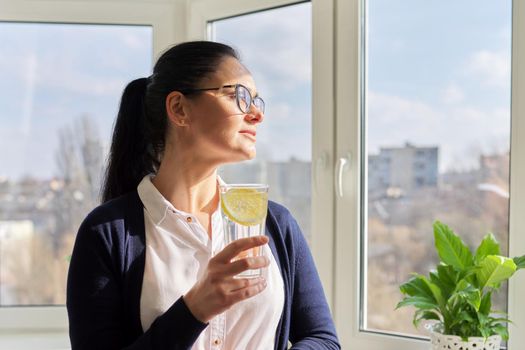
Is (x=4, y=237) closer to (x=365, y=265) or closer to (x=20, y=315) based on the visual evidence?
(x=20, y=315)

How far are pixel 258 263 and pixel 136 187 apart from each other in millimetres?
534

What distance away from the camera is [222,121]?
1.38 metres

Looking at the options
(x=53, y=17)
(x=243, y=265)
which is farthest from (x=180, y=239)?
(x=53, y=17)

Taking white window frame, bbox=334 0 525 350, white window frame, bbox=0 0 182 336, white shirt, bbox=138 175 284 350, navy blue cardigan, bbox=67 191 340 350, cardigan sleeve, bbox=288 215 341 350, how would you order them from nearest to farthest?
1. navy blue cardigan, bbox=67 191 340 350
2. white shirt, bbox=138 175 284 350
3. cardigan sleeve, bbox=288 215 341 350
4. white window frame, bbox=334 0 525 350
5. white window frame, bbox=0 0 182 336

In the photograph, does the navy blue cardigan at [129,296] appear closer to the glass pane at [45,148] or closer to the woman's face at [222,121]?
the woman's face at [222,121]

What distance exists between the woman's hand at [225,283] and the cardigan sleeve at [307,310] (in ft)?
1.01

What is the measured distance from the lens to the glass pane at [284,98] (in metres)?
2.40

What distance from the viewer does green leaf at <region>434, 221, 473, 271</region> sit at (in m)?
1.82

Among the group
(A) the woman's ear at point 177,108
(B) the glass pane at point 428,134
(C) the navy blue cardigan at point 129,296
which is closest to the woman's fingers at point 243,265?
(C) the navy blue cardigan at point 129,296

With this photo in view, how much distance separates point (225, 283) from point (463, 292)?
86 cm

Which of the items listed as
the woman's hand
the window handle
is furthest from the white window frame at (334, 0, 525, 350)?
the woman's hand

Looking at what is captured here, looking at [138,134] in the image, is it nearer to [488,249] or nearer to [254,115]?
[254,115]

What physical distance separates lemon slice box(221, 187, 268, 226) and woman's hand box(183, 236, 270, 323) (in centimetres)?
7

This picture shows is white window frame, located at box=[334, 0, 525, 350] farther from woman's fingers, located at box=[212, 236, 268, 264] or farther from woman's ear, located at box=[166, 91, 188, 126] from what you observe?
woman's fingers, located at box=[212, 236, 268, 264]
